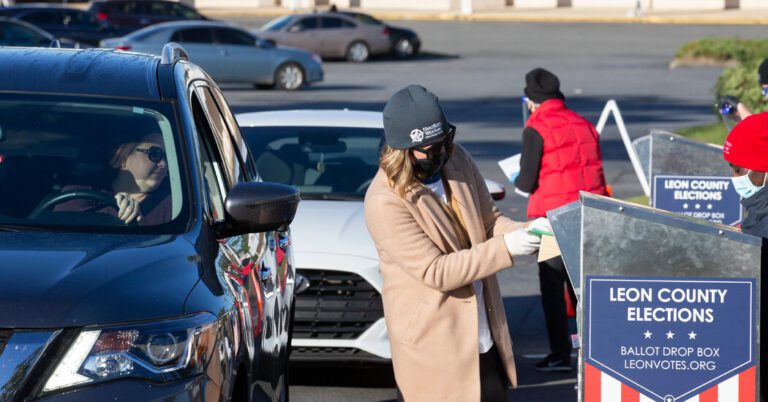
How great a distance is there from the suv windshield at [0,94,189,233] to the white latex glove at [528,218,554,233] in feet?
3.88

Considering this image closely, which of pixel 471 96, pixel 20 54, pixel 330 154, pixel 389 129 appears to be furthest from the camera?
pixel 471 96

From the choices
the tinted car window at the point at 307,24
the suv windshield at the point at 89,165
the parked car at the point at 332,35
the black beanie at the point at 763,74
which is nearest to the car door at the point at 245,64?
the parked car at the point at 332,35

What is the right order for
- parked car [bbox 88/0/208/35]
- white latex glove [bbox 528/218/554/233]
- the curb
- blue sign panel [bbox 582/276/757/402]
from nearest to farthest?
white latex glove [bbox 528/218/554/233] → blue sign panel [bbox 582/276/757/402] → parked car [bbox 88/0/208/35] → the curb

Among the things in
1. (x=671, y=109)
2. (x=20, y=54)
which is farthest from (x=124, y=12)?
(x=20, y=54)

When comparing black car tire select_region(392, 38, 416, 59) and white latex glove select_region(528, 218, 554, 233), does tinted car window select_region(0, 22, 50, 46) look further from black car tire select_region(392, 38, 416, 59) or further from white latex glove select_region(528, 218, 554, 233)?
white latex glove select_region(528, 218, 554, 233)

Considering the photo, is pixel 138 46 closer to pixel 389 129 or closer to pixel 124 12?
pixel 124 12

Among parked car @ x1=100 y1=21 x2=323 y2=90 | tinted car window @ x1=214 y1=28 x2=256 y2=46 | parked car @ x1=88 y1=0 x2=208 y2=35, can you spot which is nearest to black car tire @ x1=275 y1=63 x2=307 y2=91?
parked car @ x1=100 y1=21 x2=323 y2=90

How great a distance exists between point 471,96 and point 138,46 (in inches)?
288

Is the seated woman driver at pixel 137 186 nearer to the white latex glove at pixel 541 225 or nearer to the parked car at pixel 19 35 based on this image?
the white latex glove at pixel 541 225

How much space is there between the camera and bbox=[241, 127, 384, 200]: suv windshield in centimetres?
897

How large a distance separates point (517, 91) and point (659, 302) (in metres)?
25.1

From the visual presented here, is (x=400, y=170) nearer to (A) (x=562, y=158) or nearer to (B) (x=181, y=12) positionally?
(A) (x=562, y=158)

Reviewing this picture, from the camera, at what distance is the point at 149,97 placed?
505cm

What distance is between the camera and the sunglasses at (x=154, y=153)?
16.0ft
